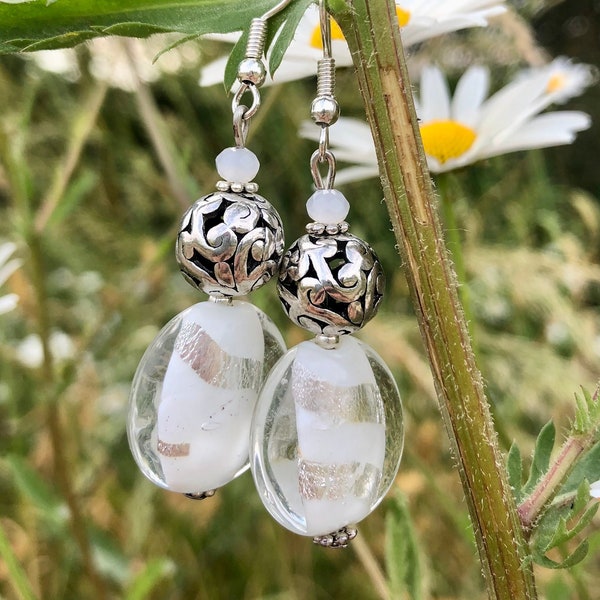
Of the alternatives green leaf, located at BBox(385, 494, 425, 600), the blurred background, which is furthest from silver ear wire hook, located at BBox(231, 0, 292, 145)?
green leaf, located at BBox(385, 494, 425, 600)

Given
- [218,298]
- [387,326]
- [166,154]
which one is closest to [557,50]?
[387,326]

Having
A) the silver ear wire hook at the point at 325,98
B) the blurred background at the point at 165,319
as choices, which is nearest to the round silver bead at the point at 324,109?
the silver ear wire hook at the point at 325,98

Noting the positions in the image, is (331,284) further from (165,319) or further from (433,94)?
(165,319)

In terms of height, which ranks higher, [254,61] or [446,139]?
[254,61]

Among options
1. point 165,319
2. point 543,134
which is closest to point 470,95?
point 543,134

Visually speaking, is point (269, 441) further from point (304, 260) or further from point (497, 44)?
point (497, 44)

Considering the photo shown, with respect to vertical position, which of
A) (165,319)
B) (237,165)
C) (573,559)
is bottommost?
(165,319)
